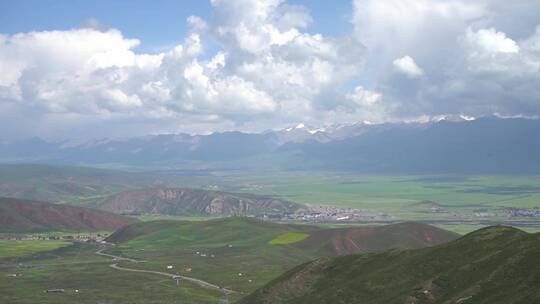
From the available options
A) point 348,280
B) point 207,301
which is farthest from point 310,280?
point 207,301

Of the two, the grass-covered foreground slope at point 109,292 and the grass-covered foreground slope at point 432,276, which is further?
the grass-covered foreground slope at point 109,292

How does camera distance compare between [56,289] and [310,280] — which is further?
[56,289]

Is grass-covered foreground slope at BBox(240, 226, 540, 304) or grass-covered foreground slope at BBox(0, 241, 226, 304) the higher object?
grass-covered foreground slope at BBox(240, 226, 540, 304)

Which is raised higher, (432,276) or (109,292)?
(432,276)

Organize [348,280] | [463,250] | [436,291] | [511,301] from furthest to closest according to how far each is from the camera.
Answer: [348,280] → [463,250] → [436,291] → [511,301]

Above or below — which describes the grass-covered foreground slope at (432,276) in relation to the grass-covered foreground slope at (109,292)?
above

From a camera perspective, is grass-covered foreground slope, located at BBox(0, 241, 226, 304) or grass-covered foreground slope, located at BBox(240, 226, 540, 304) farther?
grass-covered foreground slope, located at BBox(0, 241, 226, 304)

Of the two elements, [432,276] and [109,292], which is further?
[109,292]

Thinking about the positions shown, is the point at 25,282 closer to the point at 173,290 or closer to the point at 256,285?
the point at 173,290
